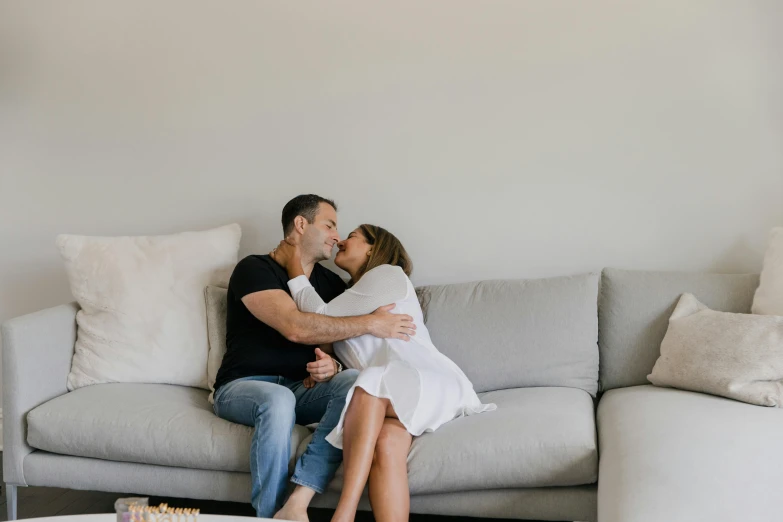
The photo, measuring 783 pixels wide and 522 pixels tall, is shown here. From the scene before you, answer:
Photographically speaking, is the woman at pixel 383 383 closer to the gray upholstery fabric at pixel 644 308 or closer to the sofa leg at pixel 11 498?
the gray upholstery fabric at pixel 644 308

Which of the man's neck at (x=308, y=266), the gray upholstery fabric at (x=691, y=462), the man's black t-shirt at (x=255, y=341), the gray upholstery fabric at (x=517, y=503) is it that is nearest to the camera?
the gray upholstery fabric at (x=691, y=462)

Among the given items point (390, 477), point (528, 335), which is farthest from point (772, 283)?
point (390, 477)

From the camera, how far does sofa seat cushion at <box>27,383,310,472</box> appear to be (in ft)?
7.87

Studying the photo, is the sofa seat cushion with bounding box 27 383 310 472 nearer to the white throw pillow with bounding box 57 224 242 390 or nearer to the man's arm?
the white throw pillow with bounding box 57 224 242 390

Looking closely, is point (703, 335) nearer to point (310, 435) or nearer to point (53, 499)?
point (310, 435)

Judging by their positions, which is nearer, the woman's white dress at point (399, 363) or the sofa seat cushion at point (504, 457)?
the sofa seat cushion at point (504, 457)

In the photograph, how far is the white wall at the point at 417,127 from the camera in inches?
116

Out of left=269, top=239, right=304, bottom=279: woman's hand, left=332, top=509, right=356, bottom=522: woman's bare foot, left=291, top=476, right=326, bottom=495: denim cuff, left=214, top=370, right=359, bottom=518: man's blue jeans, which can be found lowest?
left=332, top=509, right=356, bottom=522: woman's bare foot

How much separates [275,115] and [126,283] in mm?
928

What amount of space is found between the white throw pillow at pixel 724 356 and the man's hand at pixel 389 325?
81 cm

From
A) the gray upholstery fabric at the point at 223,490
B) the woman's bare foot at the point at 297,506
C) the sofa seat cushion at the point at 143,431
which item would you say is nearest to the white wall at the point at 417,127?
the sofa seat cushion at the point at 143,431

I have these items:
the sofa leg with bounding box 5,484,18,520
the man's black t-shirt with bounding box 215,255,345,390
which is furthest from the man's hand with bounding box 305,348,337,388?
the sofa leg with bounding box 5,484,18,520

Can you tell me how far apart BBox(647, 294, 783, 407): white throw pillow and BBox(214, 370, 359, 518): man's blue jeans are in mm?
1024

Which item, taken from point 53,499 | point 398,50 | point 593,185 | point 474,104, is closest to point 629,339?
point 593,185
